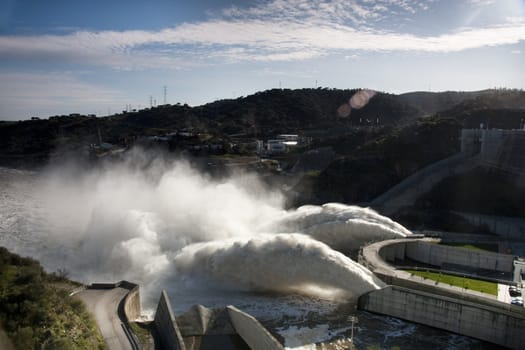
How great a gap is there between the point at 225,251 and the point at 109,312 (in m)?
9.45

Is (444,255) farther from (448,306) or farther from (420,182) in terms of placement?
(420,182)

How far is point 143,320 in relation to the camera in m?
21.2

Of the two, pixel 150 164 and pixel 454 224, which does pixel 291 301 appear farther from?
pixel 150 164

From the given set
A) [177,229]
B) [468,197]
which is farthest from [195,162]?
[468,197]

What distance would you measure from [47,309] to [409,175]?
155ft

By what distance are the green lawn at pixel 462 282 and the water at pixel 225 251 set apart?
3148 mm

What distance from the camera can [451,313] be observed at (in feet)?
71.6

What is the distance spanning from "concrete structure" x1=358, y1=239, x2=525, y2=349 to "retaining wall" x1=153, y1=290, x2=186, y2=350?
10517 mm

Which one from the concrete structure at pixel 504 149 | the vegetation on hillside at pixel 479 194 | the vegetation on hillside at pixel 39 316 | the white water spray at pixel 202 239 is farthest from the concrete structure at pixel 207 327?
the concrete structure at pixel 504 149

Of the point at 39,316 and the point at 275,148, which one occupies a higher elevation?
the point at 275,148

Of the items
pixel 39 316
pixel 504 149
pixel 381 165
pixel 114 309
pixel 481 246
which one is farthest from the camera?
pixel 381 165

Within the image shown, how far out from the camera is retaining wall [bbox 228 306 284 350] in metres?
17.6

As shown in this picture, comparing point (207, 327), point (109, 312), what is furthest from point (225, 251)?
point (109, 312)

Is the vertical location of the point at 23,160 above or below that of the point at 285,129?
below
